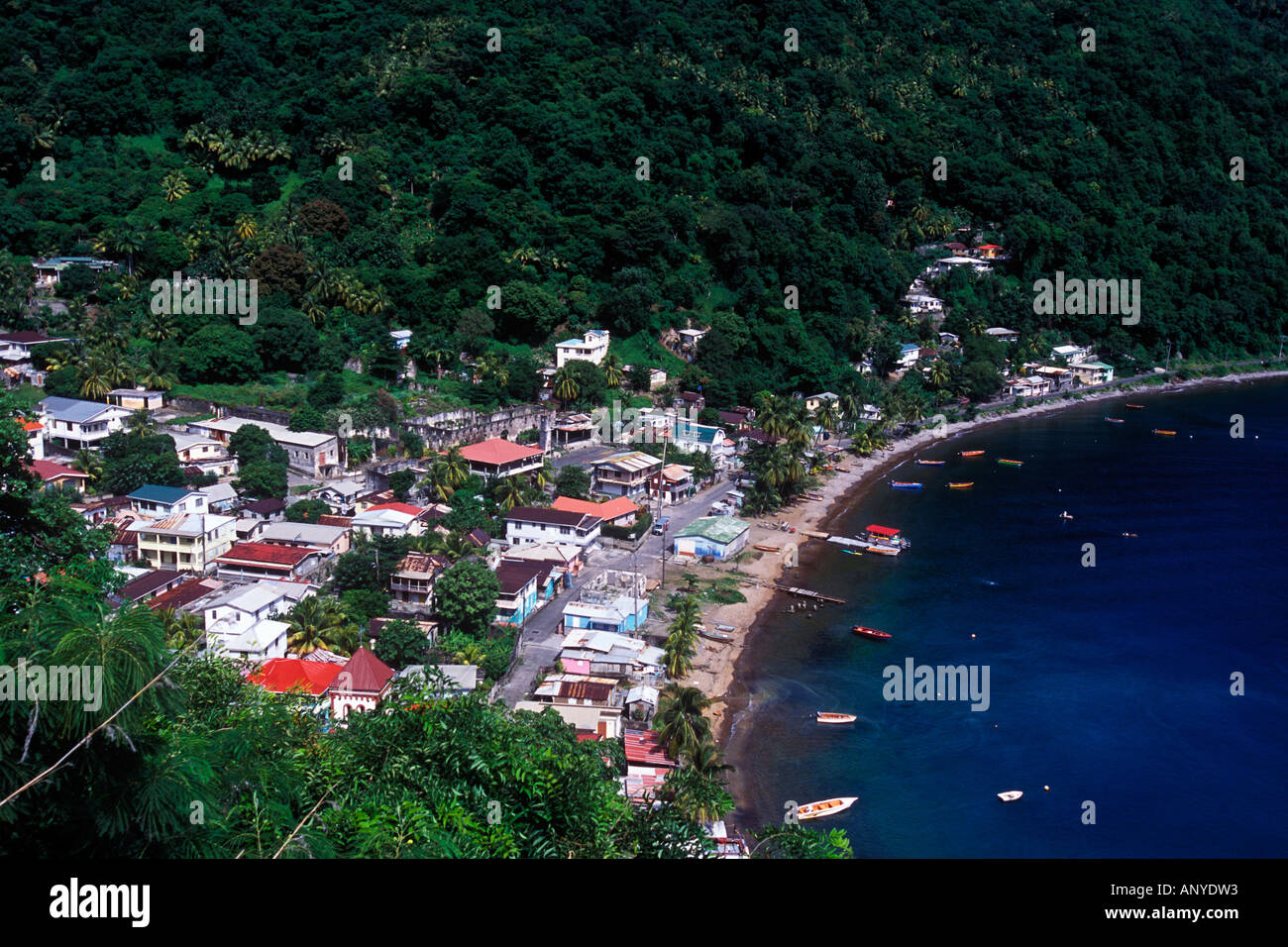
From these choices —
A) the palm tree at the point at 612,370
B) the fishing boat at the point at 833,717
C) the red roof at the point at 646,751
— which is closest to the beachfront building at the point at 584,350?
the palm tree at the point at 612,370

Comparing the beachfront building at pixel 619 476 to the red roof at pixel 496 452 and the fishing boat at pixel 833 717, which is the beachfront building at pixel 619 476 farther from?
the fishing boat at pixel 833 717

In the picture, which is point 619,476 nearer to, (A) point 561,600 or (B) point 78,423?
(A) point 561,600

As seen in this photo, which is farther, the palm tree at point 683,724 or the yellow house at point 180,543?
the yellow house at point 180,543

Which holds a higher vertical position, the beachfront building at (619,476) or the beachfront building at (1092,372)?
the beachfront building at (1092,372)

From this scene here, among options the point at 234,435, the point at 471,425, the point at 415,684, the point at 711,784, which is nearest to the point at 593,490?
the point at 471,425

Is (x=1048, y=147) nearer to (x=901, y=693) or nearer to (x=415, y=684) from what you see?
(x=901, y=693)

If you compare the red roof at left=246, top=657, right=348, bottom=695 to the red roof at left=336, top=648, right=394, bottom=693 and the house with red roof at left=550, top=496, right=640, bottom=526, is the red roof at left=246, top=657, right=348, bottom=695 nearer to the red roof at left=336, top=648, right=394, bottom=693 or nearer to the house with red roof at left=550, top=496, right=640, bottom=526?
the red roof at left=336, top=648, right=394, bottom=693
